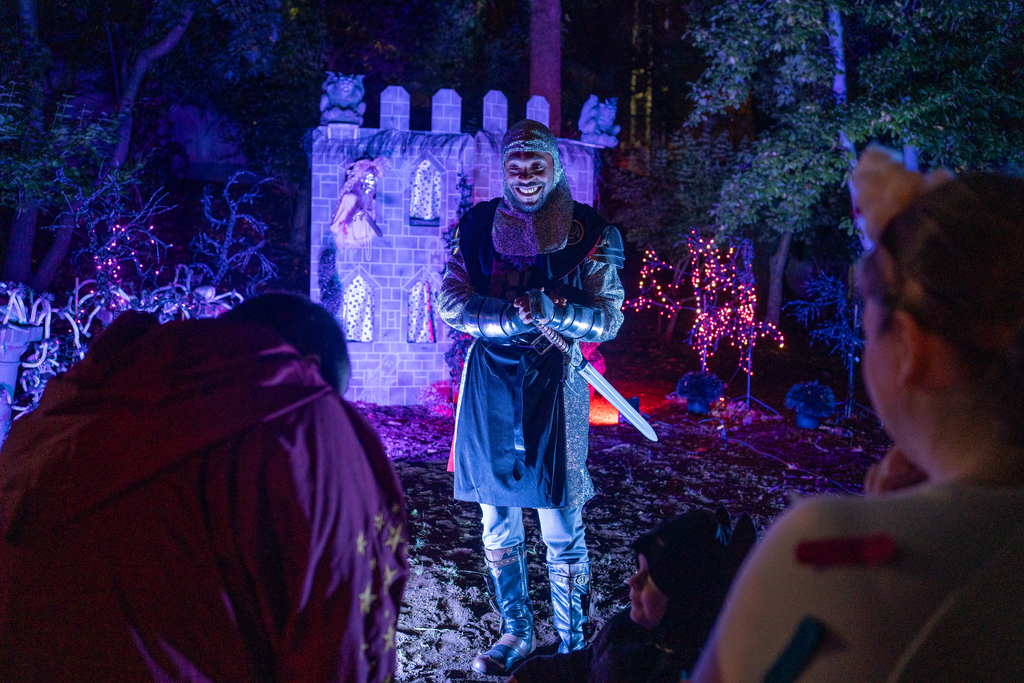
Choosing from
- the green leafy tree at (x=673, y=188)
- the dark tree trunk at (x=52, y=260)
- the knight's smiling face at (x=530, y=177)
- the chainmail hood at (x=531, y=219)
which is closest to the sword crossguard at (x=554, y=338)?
the chainmail hood at (x=531, y=219)

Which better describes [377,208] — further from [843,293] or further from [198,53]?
[843,293]

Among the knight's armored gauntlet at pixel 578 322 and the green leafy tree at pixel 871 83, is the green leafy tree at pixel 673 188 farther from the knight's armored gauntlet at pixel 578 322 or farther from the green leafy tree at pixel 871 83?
the knight's armored gauntlet at pixel 578 322

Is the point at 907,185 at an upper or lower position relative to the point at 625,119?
lower

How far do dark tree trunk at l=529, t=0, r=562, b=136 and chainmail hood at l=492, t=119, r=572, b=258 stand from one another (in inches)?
341

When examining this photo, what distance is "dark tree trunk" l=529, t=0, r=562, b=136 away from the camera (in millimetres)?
11289

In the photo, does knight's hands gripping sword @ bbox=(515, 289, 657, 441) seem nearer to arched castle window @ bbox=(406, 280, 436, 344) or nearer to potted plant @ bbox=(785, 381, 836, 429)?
potted plant @ bbox=(785, 381, 836, 429)

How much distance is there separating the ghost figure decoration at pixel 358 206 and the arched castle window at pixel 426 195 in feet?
1.76

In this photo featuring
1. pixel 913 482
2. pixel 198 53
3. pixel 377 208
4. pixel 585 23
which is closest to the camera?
pixel 913 482

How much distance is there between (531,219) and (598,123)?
7.75 metres

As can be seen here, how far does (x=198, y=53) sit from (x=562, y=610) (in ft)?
39.1

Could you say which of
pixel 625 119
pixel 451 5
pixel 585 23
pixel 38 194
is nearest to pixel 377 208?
pixel 38 194

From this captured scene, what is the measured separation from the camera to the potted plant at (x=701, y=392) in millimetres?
9602

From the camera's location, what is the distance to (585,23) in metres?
17.0

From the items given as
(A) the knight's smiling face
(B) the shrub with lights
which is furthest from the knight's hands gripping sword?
(B) the shrub with lights
